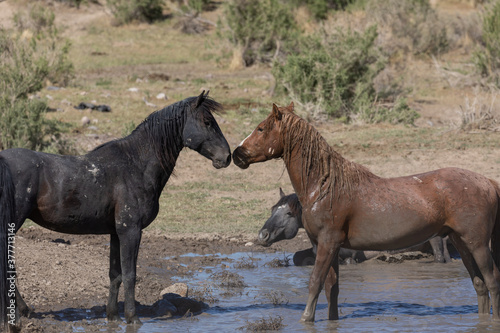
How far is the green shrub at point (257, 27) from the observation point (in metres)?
23.6

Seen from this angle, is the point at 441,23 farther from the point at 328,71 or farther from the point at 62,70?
the point at 62,70

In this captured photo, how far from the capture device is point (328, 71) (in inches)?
651

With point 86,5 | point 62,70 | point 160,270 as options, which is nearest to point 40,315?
point 160,270

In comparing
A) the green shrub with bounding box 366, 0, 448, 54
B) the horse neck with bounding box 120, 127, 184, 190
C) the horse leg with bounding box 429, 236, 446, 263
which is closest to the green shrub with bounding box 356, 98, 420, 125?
the horse leg with bounding box 429, 236, 446, 263

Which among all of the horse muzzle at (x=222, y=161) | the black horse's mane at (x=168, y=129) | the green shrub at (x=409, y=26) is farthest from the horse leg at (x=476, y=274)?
the green shrub at (x=409, y=26)

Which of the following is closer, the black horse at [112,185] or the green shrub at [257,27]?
the black horse at [112,185]

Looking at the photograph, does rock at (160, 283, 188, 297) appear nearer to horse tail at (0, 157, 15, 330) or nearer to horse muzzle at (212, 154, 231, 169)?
horse muzzle at (212, 154, 231, 169)

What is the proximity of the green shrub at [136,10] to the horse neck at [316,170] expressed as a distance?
27130 mm

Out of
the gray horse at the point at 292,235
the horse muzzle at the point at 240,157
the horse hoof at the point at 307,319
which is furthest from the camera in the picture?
the gray horse at the point at 292,235

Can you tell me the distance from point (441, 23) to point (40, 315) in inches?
910

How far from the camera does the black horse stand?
5453mm

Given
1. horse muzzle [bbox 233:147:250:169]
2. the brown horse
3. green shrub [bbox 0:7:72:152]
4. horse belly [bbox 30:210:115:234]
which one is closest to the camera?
horse belly [bbox 30:210:115:234]

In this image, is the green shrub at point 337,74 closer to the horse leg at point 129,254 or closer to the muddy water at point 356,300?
the muddy water at point 356,300

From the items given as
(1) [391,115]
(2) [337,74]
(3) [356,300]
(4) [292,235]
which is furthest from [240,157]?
(1) [391,115]
